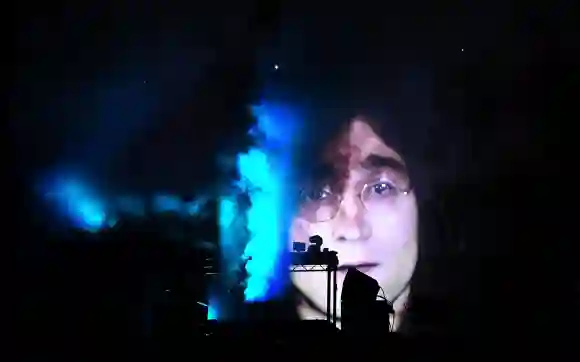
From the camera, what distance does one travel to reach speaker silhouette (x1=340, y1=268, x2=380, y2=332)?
362cm

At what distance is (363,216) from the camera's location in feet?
17.4

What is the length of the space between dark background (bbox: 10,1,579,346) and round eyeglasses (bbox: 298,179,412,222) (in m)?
0.47

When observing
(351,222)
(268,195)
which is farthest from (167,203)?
(351,222)

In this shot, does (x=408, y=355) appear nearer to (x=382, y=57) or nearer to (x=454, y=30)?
(x=382, y=57)

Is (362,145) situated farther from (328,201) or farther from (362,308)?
(362,308)

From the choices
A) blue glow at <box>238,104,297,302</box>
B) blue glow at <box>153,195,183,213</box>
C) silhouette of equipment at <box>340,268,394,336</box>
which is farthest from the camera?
blue glow at <box>238,104,297,302</box>

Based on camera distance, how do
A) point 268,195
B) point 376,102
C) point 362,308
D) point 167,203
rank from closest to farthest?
point 362,308 < point 167,203 < point 268,195 < point 376,102

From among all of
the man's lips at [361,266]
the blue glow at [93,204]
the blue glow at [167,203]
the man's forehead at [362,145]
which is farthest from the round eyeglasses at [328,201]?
the blue glow at [167,203]

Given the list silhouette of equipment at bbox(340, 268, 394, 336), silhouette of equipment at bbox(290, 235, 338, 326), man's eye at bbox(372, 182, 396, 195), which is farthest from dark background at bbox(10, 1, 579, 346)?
silhouette of equipment at bbox(340, 268, 394, 336)

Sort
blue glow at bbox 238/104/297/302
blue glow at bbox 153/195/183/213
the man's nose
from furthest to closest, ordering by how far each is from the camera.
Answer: the man's nose
blue glow at bbox 238/104/297/302
blue glow at bbox 153/195/183/213

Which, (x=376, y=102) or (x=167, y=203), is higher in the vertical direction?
(x=376, y=102)

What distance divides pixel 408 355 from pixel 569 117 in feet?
10.8

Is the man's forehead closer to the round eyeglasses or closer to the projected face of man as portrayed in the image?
the projected face of man

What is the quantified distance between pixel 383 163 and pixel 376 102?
58 centimetres
